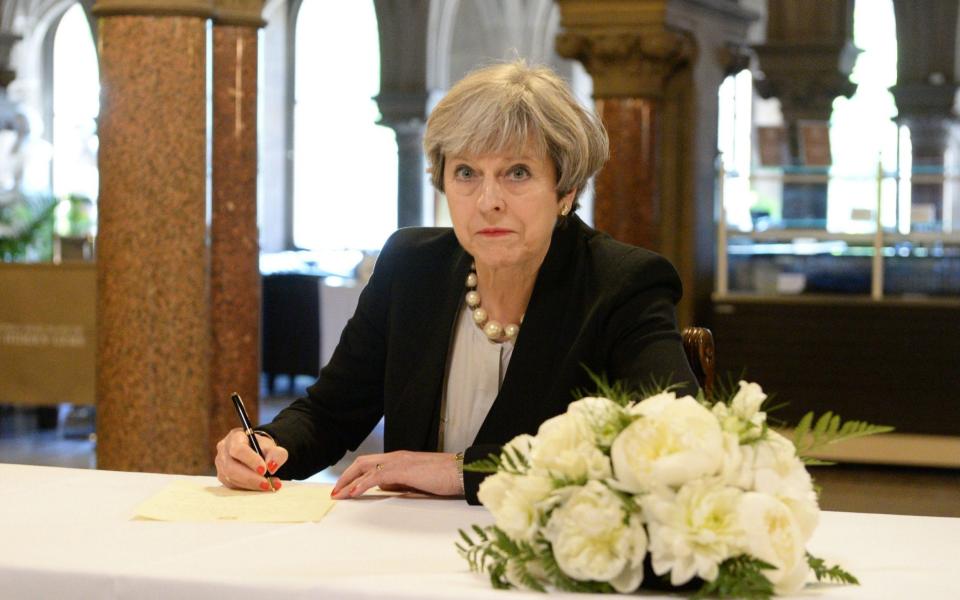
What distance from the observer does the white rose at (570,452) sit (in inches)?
60.2

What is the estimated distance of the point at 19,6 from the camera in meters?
18.2

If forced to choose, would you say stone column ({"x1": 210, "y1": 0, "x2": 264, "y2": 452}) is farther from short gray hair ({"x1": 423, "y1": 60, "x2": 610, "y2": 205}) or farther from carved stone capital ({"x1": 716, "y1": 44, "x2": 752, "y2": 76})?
short gray hair ({"x1": 423, "y1": 60, "x2": 610, "y2": 205})

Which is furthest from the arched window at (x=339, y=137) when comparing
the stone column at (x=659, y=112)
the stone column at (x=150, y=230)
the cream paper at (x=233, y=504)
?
the cream paper at (x=233, y=504)

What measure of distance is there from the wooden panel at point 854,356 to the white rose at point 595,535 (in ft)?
21.1

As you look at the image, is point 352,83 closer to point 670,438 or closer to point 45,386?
point 45,386

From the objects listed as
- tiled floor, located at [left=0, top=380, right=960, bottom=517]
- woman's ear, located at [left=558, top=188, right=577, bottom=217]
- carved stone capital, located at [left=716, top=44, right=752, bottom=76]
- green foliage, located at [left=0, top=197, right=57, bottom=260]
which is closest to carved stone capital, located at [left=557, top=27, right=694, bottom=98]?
carved stone capital, located at [left=716, top=44, right=752, bottom=76]

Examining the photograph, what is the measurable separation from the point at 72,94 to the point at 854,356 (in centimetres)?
1561

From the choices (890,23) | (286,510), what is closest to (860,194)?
(286,510)

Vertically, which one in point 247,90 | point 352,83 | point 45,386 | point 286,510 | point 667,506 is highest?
point 352,83

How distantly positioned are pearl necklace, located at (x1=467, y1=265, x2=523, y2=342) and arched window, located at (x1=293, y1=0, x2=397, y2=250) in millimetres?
17419

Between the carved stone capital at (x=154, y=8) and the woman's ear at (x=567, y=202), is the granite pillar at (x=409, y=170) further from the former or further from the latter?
the woman's ear at (x=567, y=202)

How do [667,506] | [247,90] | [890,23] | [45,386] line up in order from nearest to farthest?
1. [667,506]
2. [247,90]
3. [45,386]
4. [890,23]

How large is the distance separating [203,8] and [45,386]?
3.46m

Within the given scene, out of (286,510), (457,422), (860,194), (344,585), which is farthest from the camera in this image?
(860,194)
